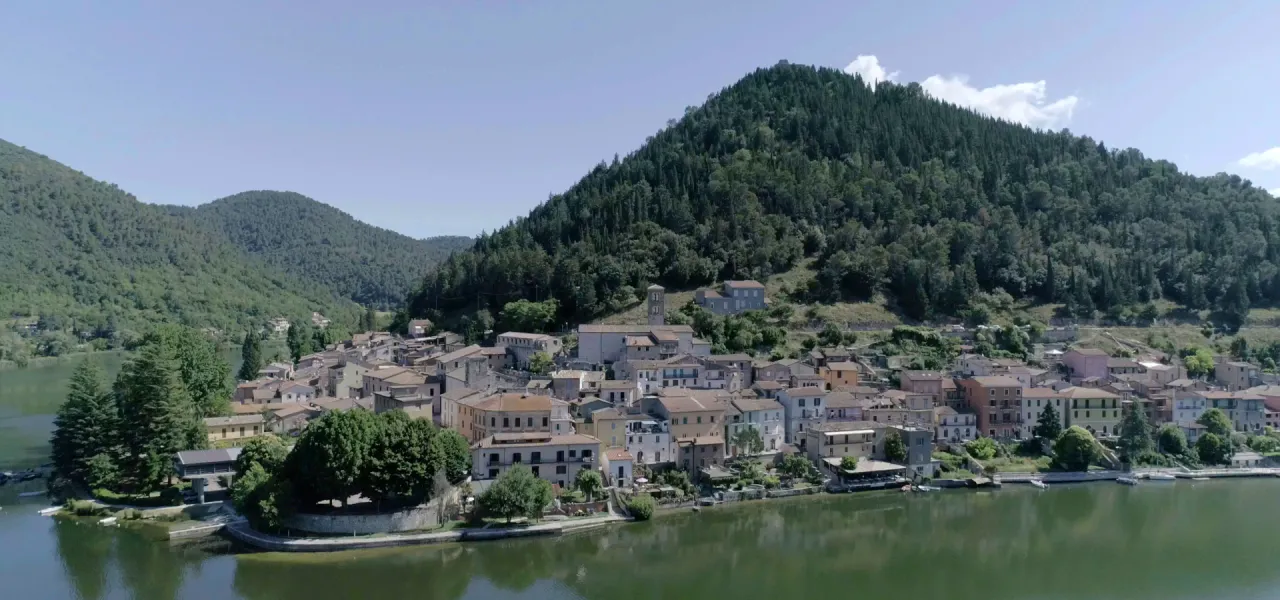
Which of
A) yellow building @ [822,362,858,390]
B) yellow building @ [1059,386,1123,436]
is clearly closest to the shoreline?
yellow building @ [822,362,858,390]

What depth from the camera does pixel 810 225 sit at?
48.2 m

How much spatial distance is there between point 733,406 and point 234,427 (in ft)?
48.2

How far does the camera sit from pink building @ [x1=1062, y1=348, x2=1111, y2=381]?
3194 cm

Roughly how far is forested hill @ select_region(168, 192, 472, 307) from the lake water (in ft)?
249

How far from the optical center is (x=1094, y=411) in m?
27.5

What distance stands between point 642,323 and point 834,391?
39.8 feet

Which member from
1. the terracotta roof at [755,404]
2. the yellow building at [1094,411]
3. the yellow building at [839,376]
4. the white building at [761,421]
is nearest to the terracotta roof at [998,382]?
the yellow building at [1094,411]

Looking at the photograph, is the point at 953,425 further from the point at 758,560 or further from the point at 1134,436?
the point at 758,560

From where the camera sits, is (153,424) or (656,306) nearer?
(153,424)

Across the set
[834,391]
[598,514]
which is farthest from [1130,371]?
[598,514]

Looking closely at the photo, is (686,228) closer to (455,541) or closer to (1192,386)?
(1192,386)

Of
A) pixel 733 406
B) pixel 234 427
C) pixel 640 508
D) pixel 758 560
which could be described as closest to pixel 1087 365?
pixel 733 406

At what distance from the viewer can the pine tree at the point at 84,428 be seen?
21.3 meters

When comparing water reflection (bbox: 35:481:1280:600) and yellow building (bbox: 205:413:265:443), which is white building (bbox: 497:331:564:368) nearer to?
yellow building (bbox: 205:413:265:443)
